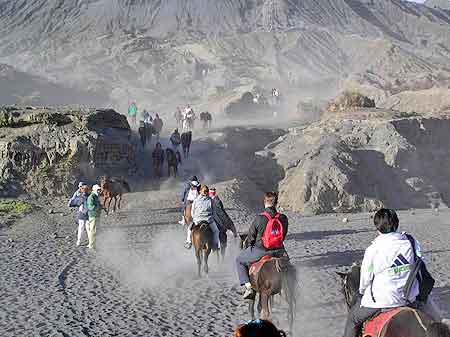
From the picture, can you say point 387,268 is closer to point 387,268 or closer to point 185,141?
point 387,268

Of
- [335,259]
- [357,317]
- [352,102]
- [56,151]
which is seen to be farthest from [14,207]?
[352,102]

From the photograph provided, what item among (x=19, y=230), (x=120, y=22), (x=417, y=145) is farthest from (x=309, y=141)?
(x=120, y=22)

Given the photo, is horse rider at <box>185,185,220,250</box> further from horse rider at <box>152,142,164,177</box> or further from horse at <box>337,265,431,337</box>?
horse rider at <box>152,142,164,177</box>

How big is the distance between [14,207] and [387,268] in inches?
833

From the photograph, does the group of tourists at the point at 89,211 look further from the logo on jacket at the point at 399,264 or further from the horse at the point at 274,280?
the logo on jacket at the point at 399,264

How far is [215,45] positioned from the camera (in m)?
114

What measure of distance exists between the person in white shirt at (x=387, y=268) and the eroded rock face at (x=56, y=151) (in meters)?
22.8

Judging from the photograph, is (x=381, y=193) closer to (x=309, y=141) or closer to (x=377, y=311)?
(x=309, y=141)

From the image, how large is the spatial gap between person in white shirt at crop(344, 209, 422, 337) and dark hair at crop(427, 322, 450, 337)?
0.79m

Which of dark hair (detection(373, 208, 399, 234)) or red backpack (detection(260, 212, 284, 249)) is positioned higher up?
dark hair (detection(373, 208, 399, 234))

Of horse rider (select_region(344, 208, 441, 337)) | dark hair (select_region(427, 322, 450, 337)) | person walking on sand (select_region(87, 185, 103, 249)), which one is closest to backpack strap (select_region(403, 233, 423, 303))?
horse rider (select_region(344, 208, 441, 337))

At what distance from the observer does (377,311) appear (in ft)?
22.7

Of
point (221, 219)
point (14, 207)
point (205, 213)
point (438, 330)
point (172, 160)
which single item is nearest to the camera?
point (438, 330)

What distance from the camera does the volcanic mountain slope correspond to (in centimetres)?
8912
